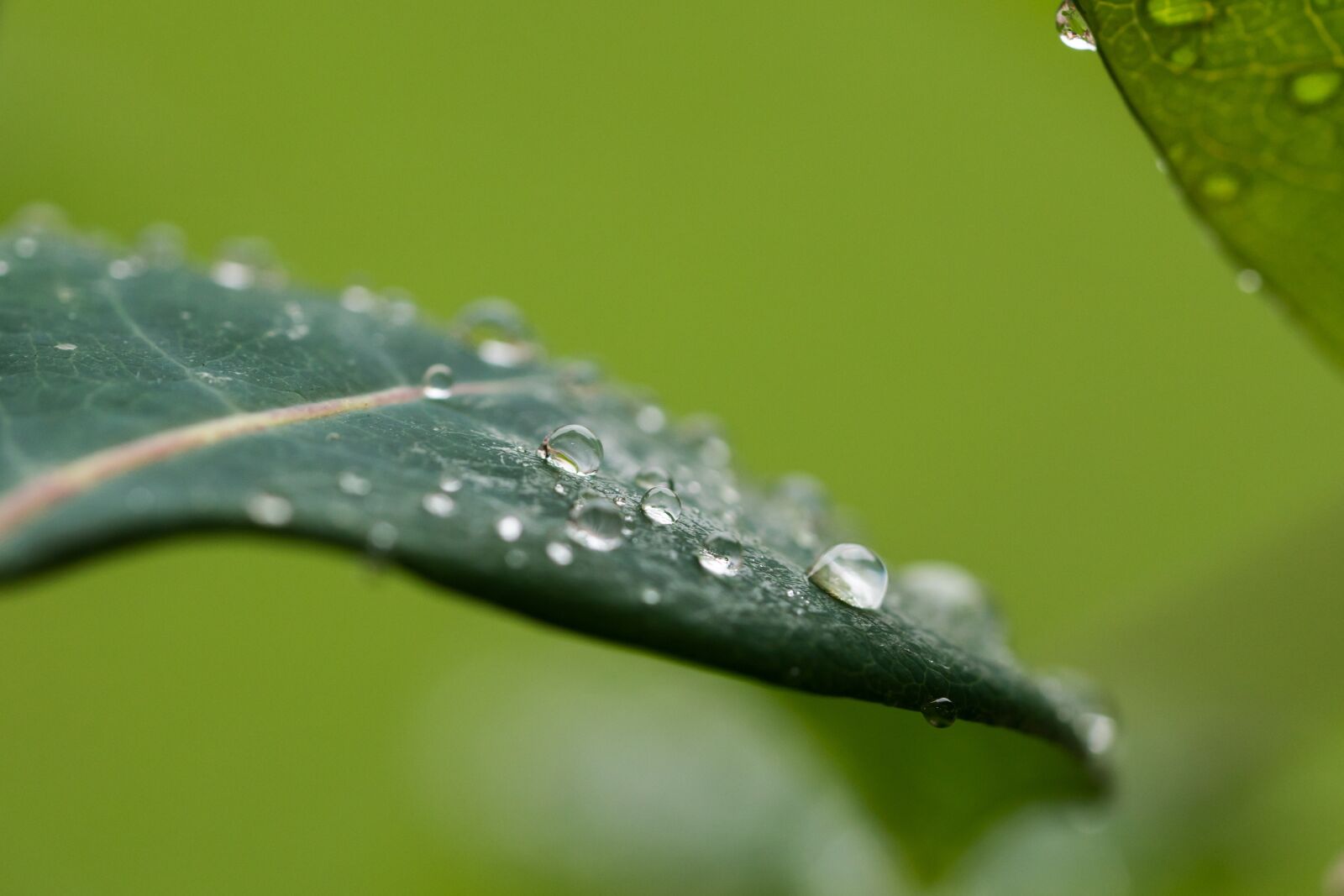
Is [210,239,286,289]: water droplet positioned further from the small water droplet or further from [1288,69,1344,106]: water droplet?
[1288,69,1344,106]: water droplet

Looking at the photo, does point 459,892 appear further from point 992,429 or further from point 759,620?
point 992,429

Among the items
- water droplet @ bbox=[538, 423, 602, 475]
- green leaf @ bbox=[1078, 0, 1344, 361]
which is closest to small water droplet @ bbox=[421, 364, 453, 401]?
water droplet @ bbox=[538, 423, 602, 475]

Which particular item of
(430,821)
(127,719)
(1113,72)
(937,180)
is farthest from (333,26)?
(1113,72)

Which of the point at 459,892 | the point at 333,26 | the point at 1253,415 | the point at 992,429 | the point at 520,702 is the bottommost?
the point at 459,892

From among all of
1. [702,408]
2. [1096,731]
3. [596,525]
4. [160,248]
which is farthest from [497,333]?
[702,408]

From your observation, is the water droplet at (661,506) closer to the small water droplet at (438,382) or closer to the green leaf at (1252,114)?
the small water droplet at (438,382)

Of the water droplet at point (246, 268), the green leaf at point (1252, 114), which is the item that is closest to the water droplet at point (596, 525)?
the green leaf at point (1252, 114)
